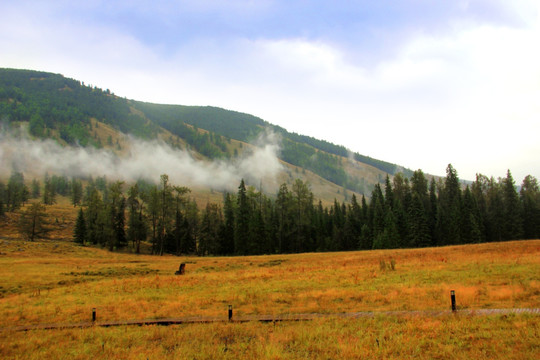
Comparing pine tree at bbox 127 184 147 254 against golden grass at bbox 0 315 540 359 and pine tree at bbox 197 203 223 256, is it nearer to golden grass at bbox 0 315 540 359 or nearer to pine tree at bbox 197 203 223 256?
pine tree at bbox 197 203 223 256

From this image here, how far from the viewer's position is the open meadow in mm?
10289

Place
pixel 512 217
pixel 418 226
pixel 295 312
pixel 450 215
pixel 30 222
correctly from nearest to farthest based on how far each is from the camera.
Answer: pixel 295 312 → pixel 418 226 → pixel 450 215 → pixel 512 217 → pixel 30 222

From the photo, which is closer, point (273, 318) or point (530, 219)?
point (273, 318)

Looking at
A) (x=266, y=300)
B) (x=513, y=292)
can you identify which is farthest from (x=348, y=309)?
(x=513, y=292)

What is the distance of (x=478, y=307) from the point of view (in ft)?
46.6

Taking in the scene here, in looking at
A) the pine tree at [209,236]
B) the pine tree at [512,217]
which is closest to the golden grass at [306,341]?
the pine tree at [209,236]

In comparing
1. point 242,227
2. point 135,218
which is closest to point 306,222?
point 242,227

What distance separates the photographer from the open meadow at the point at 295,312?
33.8 feet

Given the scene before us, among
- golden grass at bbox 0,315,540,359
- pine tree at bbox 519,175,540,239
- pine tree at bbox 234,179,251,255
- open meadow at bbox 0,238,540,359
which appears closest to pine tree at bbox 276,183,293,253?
pine tree at bbox 234,179,251,255

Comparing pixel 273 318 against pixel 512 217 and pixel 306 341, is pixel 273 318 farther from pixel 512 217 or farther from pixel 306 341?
pixel 512 217

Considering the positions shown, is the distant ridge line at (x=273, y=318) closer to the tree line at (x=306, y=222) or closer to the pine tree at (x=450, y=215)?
the tree line at (x=306, y=222)

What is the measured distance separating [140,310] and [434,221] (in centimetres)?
7943

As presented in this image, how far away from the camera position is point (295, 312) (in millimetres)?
16078

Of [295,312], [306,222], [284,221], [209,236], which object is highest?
[284,221]
